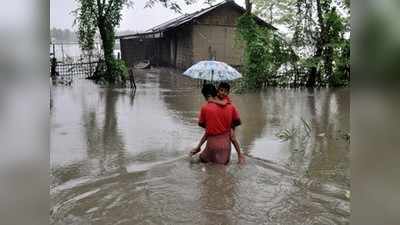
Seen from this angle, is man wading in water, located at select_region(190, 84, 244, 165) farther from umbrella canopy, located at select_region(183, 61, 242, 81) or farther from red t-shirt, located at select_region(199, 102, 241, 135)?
umbrella canopy, located at select_region(183, 61, 242, 81)

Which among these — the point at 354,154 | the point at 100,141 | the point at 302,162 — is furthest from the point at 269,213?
the point at 100,141

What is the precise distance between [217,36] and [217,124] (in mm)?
18534

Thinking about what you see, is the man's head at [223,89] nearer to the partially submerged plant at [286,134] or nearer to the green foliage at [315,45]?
the partially submerged plant at [286,134]

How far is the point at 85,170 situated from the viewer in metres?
6.36

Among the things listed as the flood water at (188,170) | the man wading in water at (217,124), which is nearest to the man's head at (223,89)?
the man wading in water at (217,124)

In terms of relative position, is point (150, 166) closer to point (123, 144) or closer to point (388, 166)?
point (123, 144)

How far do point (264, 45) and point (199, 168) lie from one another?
36.0 ft

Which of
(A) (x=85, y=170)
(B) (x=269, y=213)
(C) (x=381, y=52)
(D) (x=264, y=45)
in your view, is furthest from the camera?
(D) (x=264, y=45)

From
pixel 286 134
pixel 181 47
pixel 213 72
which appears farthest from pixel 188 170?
pixel 181 47

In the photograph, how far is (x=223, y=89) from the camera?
5.93m

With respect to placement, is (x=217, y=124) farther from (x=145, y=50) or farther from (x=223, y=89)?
(x=145, y=50)

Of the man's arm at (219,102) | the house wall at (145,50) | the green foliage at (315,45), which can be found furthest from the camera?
the house wall at (145,50)

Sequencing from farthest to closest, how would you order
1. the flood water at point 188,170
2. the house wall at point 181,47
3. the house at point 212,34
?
the house wall at point 181,47
the house at point 212,34
the flood water at point 188,170

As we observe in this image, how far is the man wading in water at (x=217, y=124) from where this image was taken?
20.1 ft
